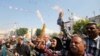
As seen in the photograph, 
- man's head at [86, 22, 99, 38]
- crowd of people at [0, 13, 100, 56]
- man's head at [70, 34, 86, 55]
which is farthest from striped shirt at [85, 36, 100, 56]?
man's head at [70, 34, 86, 55]

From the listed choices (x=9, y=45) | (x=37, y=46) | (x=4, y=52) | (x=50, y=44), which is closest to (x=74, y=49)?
(x=37, y=46)

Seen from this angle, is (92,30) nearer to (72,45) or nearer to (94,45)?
(94,45)

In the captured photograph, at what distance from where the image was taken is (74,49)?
5.82 meters

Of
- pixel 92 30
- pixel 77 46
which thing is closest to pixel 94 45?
pixel 92 30

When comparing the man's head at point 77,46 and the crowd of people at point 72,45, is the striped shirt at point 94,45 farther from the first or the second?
the man's head at point 77,46

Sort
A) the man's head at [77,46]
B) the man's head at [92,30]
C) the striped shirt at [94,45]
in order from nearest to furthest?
1. the man's head at [77,46]
2. the striped shirt at [94,45]
3. the man's head at [92,30]

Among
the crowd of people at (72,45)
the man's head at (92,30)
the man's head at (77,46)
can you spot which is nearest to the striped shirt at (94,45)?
the crowd of people at (72,45)

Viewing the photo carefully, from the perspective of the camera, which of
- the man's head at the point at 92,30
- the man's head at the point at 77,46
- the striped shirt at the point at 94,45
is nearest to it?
the man's head at the point at 77,46

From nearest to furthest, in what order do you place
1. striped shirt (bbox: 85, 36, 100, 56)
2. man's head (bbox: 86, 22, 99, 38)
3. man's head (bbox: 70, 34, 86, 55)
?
man's head (bbox: 70, 34, 86, 55), striped shirt (bbox: 85, 36, 100, 56), man's head (bbox: 86, 22, 99, 38)

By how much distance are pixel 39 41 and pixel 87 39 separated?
1904 mm

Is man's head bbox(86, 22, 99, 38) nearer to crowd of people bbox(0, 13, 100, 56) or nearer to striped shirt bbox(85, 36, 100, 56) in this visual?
crowd of people bbox(0, 13, 100, 56)

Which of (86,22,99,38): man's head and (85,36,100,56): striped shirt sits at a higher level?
(86,22,99,38): man's head

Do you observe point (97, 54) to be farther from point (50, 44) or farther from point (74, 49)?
point (50, 44)

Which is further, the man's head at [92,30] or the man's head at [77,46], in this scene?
the man's head at [92,30]
